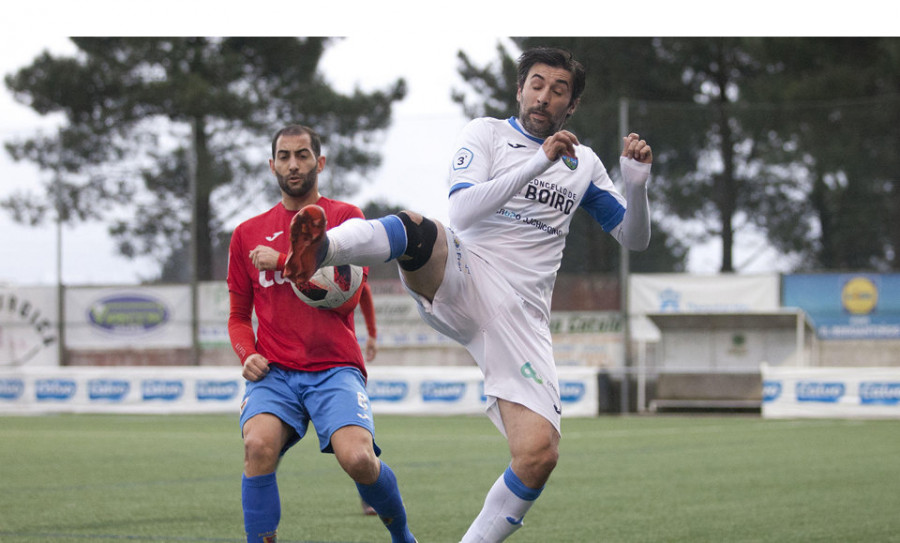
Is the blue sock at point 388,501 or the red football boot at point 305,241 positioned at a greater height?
the red football boot at point 305,241

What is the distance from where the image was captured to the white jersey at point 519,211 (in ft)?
15.5

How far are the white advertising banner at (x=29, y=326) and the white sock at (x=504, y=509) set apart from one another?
76.0 feet

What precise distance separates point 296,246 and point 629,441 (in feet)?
37.2

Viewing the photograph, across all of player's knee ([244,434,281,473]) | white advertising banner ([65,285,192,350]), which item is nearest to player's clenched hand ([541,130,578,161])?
player's knee ([244,434,281,473])

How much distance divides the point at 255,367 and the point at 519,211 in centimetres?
133

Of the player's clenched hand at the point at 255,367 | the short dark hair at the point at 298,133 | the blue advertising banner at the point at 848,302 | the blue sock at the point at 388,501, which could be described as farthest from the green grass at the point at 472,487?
the blue advertising banner at the point at 848,302

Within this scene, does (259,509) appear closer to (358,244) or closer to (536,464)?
(536,464)

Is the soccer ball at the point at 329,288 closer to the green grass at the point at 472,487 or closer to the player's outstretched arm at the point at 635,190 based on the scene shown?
the player's outstretched arm at the point at 635,190

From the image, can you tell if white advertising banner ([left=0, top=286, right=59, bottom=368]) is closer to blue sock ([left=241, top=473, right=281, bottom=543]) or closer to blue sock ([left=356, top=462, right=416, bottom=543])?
blue sock ([left=356, top=462, right=416, bottom=543])

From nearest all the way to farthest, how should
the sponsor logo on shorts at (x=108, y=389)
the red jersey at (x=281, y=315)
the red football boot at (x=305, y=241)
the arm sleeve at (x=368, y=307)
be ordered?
the red football boot at (x=305, y=241)
the red jersey at (x=281, y=315)
the arm sleeve at (x=368, y=307)
the sponsor logo on shorts at (x=108, y=389)

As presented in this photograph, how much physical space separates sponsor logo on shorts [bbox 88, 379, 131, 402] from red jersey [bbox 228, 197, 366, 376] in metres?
18.1

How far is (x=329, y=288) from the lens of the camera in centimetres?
501

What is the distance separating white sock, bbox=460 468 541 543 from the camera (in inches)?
183

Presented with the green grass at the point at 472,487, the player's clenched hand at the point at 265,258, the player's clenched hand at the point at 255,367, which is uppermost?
the player's clenched hand at the point at 265,258
